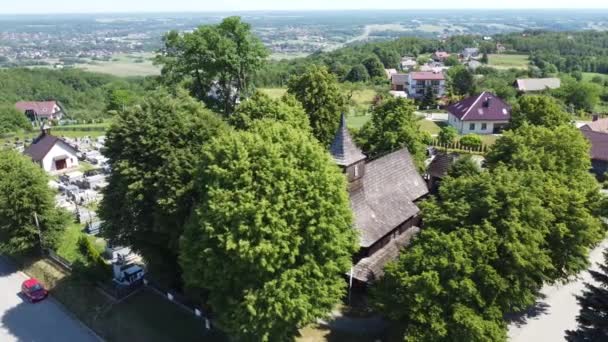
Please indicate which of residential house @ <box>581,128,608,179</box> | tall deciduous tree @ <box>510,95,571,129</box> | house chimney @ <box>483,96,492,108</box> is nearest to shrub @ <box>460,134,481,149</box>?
tall deciduous tree @ <box>510,95,571,129</box>

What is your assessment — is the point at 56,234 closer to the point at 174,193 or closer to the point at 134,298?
the point at 134,298

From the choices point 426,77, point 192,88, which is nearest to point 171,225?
point 192,88

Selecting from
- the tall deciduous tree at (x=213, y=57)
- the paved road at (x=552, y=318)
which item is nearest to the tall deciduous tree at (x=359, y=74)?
the tall deciduous tree at (x=213, y=57)

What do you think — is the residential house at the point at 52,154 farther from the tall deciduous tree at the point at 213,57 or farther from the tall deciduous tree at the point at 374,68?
the tall deciduous tree at the point at 374,68

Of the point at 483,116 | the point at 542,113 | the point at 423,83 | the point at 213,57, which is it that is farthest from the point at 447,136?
the point at 423,83

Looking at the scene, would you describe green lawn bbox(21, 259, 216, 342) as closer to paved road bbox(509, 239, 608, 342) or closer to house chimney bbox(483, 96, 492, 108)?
paved road bbox(509, 239, 608, 342)
